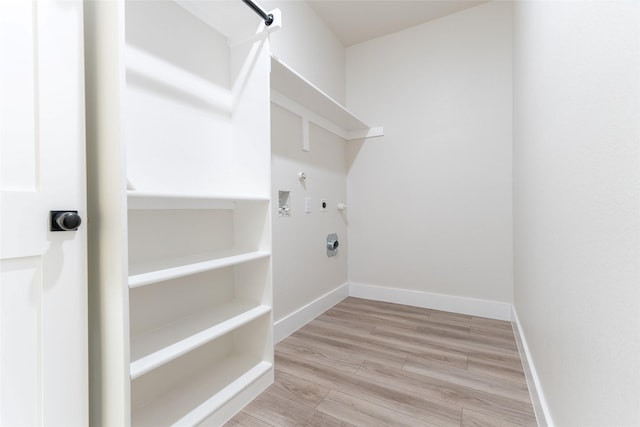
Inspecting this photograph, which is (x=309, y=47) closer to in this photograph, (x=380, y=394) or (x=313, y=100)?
(x=313, y=100)

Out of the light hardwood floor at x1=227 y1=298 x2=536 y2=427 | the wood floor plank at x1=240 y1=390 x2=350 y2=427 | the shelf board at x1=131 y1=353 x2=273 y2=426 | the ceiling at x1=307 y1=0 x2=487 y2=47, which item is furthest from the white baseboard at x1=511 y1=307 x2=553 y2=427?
the ceiling at x1=307 y1=0 x2=487 y2=47

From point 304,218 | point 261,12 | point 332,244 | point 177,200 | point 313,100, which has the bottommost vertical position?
point 332,244

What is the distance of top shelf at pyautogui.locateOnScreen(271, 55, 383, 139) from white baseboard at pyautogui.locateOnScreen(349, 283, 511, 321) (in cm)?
164

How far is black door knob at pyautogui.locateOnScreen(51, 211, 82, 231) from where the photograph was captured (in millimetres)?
869

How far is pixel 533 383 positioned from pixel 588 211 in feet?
3.63

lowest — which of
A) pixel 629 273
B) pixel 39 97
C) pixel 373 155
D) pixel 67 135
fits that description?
pixel 629 273

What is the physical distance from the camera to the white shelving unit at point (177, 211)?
0.95 m

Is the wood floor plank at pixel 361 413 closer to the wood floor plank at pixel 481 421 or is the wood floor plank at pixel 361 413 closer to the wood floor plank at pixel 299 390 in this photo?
the wood floor plank at pixel 299 390

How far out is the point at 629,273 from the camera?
53cm

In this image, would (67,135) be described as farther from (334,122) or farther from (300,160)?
(334,122)

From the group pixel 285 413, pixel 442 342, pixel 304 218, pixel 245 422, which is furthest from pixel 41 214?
pixel 442 342

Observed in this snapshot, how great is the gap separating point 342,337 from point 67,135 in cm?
194

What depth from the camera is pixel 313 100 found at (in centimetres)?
224

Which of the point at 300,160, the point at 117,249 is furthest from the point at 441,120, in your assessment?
the point at 117,249
